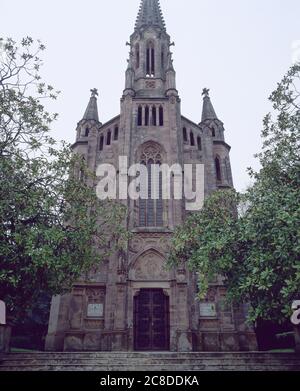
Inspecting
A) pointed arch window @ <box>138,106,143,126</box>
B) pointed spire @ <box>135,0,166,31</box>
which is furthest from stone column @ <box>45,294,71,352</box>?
pointed spire @ <box>135,0,166,31</box>

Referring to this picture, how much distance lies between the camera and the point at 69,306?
20578 millimetres

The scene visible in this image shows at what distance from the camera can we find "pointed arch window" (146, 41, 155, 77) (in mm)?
32266

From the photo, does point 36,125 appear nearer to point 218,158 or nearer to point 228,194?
point 228,194

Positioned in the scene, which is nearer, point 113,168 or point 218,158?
point 113,168

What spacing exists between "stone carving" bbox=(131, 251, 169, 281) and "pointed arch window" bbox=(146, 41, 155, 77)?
18.5 meters

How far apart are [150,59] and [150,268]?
2144cm

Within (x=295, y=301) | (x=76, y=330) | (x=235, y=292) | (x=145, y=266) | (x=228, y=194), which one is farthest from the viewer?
(x=145, y=266)

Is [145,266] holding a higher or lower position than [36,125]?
lower

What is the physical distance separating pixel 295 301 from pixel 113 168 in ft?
56.6

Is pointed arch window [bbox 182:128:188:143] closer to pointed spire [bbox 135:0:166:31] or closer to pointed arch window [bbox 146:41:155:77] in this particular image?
pointed arch window [bbox 146:41:155:77]

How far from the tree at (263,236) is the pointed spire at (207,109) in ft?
46.9
